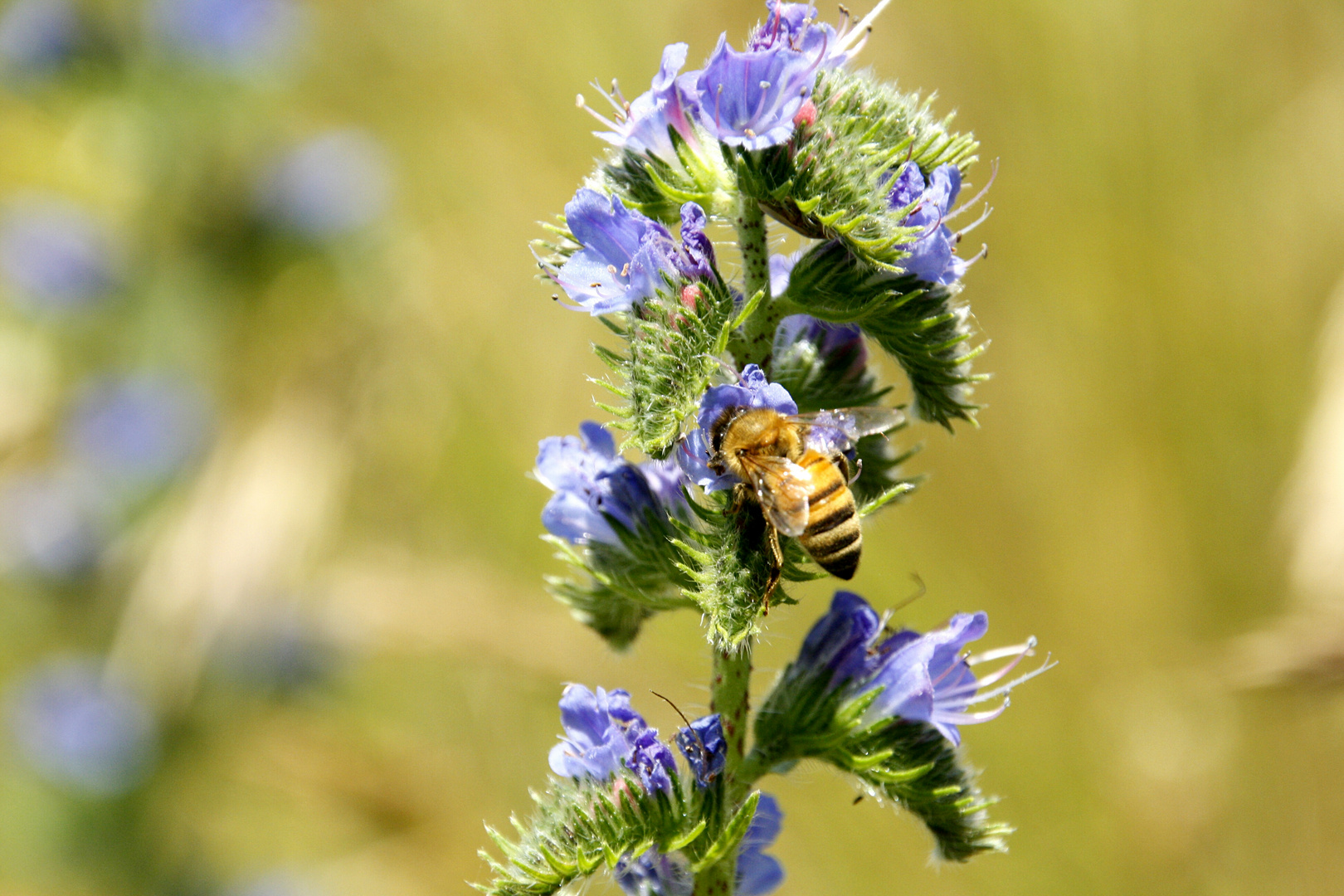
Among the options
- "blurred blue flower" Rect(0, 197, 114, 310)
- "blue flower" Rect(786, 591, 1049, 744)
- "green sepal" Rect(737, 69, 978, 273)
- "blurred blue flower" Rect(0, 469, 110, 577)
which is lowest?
"blue flower" Rect(786, 591, 1049, 744)

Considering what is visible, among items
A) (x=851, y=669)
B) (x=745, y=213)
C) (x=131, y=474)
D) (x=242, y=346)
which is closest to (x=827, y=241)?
(x=745, y=213)

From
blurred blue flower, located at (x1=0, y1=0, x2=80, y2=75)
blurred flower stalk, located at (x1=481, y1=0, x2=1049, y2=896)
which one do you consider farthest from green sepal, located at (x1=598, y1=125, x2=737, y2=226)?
blurred blue flower, located at (x1=0, y1=0, x2=80, y2=75)

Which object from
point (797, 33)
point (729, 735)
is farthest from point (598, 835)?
point (797, 33)

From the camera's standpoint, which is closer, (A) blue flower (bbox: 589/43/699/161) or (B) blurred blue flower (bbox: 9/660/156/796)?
(A) blue flower (bbox: 589/43/699/161)

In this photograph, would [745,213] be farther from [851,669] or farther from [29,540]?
[29,540]

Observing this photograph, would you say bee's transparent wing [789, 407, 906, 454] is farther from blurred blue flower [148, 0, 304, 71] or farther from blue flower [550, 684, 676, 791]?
blurred blue flower [148, 0, 304, 71]

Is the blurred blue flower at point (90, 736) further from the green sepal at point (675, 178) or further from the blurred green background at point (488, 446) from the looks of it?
the green sepal at point (675, 178)

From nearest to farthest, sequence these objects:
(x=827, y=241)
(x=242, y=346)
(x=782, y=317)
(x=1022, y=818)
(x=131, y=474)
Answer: (x=827, y=241), (x=782, y=317), (x=1022, y=818), (x=131, y=474), (x=242, y=346)
